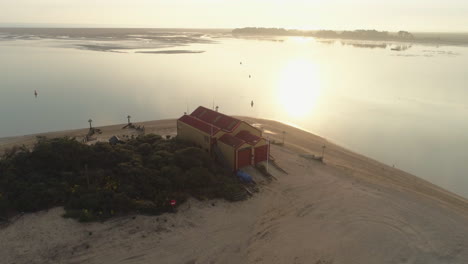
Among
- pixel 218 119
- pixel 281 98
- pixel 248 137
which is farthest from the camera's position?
pixel 281 98

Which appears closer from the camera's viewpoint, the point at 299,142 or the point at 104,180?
the point at 104,180

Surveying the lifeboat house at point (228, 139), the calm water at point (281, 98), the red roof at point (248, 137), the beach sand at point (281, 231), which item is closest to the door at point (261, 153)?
the lifeboat house at point (228, 139)

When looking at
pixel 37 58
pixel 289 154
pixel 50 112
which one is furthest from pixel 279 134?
pixel 37 58

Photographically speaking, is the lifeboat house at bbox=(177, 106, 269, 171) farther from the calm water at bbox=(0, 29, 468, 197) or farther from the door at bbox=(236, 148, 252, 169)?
the calm water at bbox=(0, 29, 468, 197)

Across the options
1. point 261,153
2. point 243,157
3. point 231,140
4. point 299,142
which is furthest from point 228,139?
point 299,142

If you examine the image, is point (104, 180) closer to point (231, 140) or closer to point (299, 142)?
point (231, 140)

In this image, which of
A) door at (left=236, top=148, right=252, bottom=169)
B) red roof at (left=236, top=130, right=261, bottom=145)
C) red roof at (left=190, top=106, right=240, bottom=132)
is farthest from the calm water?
door at (left=236, top=148, right=252, bottom=169)

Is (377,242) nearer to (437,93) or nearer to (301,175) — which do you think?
(301,175)
